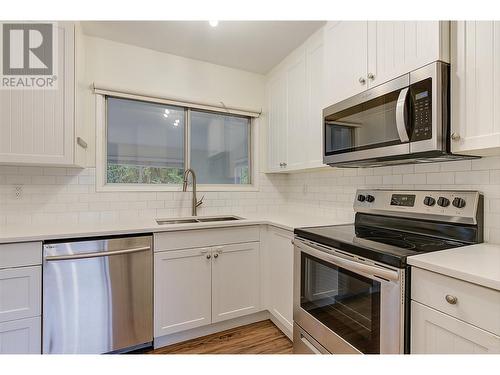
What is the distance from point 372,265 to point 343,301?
32cm

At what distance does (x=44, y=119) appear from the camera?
1.70 meters

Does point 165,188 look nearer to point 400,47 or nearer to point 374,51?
point 374,51

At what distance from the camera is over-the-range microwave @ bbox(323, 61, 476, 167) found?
1.17 m

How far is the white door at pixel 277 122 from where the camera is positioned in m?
2.49

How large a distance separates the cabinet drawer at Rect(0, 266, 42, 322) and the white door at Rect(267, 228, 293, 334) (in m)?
1.53

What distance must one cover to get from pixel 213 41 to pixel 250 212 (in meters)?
1.66

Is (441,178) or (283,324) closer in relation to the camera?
(441,178)

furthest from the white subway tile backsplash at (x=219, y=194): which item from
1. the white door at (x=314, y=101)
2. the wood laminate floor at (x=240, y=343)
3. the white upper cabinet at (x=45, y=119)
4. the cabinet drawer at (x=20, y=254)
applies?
the wood laminate floor at (x=240, y=343)

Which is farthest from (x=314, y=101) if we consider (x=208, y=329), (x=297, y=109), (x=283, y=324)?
(x=208, y=329)

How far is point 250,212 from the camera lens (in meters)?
2.76

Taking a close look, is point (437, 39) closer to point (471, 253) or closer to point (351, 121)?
point (351, 121)

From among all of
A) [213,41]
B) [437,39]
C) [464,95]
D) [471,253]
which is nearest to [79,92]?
[213,41]

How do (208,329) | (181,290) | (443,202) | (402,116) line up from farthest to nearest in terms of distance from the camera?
(208,329) → (181,290) → (443,202) → (402,116)
